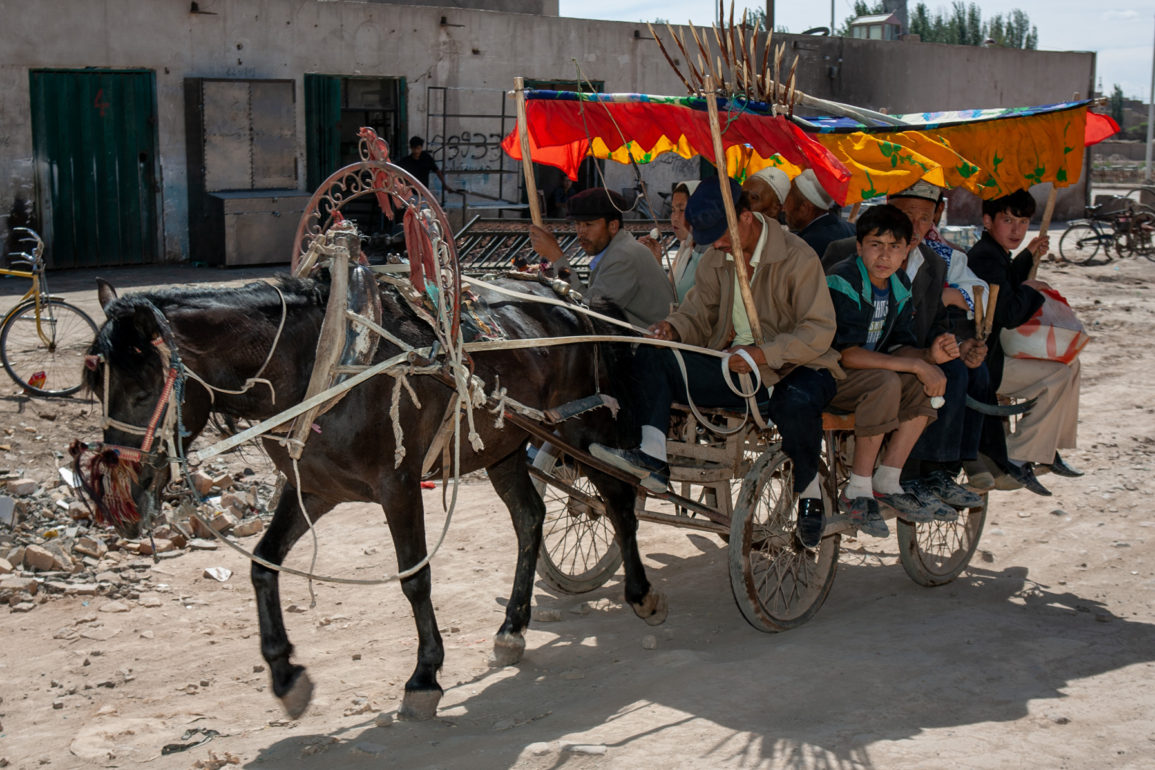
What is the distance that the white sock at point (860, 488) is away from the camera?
17.2 feet

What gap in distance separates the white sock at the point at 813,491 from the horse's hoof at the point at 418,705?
1.81m

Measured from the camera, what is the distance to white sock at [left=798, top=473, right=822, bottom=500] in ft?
16.6

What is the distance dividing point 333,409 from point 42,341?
18.8 ft

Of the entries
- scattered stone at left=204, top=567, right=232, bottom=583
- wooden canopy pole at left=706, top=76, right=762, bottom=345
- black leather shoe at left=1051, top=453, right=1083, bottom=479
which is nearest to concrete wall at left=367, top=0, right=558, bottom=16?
scattered stone at left=204, top=567, right=232, bottom=583

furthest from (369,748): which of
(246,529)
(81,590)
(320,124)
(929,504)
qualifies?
(320,124)

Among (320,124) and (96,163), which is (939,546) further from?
(320,124)

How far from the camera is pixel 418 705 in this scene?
4.53m

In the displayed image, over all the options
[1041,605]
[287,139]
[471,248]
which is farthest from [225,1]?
[1041,605]

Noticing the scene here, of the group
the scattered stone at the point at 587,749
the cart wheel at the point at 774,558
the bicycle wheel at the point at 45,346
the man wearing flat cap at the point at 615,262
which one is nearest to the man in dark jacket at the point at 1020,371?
the cart wheel at the point at 774,558

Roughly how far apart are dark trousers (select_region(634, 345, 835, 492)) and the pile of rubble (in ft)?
7.39

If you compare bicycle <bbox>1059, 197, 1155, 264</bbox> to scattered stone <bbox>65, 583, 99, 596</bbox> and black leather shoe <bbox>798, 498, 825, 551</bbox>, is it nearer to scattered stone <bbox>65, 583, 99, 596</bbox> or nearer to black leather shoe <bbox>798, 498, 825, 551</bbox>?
black leather shoe <bbox>798, 498, 825, 551</bbox>

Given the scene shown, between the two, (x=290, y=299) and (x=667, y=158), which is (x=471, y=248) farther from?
(x=667, y=158)

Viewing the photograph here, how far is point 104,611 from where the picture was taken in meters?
5.76

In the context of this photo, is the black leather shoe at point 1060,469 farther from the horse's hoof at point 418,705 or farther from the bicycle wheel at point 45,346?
the bicycle wheel at point 45,346
